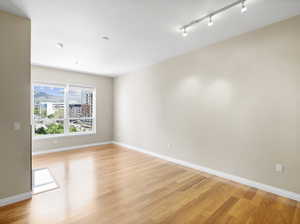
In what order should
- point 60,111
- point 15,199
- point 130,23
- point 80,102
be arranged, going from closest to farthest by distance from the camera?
point 15,199, point 130,23, point 60,111, point 80,102

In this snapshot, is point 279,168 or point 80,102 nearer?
point 279,168

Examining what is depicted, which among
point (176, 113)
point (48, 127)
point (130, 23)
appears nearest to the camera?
point (130, 23)

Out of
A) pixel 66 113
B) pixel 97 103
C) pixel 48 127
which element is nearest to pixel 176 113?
pixel 97 103

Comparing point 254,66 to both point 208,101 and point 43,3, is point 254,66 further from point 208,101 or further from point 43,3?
Result: point 43,3

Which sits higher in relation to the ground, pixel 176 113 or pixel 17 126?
pixel 176 113

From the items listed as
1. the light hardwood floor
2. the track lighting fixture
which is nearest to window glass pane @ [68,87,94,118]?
the light hardwood floor

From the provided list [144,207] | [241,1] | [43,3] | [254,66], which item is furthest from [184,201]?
[43,3]

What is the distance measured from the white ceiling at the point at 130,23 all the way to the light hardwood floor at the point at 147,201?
2.80 metres

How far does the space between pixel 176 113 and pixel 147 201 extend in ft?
7.51

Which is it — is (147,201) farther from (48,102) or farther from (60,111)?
(48,102)

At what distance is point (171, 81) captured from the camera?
411cm

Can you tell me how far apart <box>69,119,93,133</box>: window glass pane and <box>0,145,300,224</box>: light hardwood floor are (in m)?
2.14

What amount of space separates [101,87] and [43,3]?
4019mm

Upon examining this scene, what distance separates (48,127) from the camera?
4.90 m
